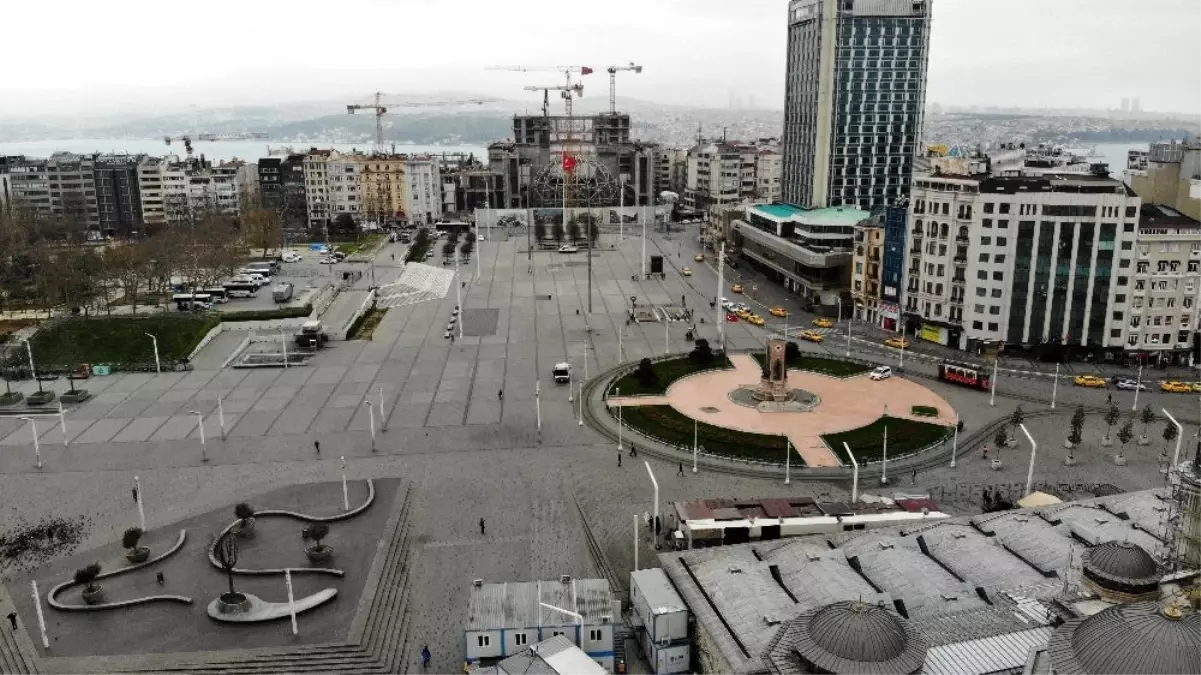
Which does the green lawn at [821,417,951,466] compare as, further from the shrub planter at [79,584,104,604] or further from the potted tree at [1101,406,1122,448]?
the shrub planter at [79,584,104,604]

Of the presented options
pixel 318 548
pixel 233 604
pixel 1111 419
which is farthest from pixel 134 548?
pixel 1111 419

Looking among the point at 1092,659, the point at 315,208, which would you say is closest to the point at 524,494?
the point at 1092,659

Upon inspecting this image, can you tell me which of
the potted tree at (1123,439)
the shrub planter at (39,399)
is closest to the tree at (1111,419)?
the potted tree at (1123,439)

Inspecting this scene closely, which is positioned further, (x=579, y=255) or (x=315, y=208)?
(x=315, y=208)

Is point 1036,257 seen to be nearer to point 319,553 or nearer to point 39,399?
point 319,553

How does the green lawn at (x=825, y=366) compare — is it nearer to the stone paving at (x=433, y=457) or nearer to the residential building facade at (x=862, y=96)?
the stone paving at (x=433, y=457)

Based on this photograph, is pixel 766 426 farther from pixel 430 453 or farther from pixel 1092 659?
pixel 1092 659
